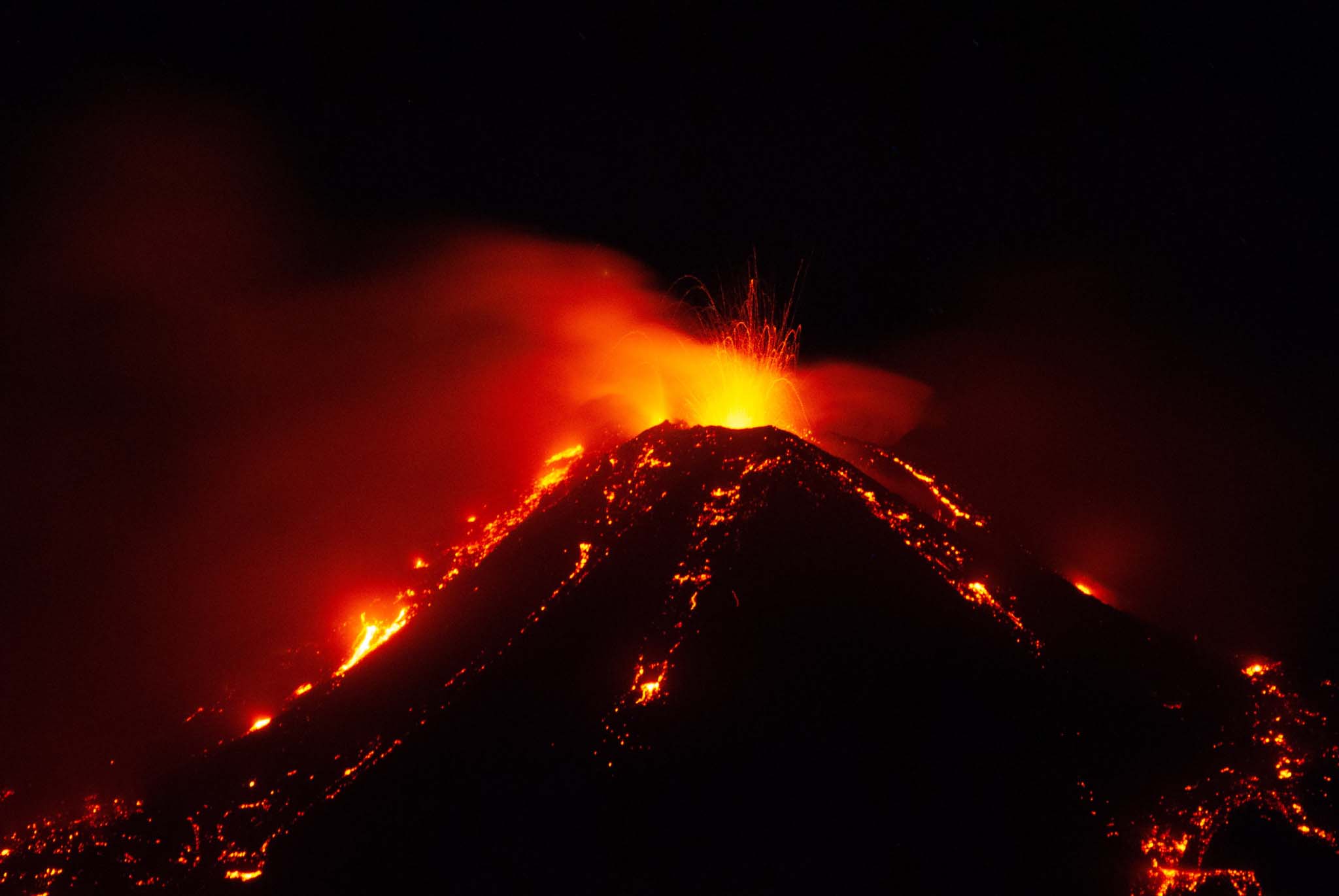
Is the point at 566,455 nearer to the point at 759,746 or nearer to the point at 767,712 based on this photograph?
the point at 767,712

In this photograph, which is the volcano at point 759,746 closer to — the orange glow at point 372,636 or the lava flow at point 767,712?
the lava flow at point 767,712

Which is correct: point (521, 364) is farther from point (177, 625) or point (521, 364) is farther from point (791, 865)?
point (791, 865)

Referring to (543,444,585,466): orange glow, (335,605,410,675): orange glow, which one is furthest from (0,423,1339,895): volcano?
(543,444,585,466): orange glow

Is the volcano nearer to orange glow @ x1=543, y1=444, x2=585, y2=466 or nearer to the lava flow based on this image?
the lava flow

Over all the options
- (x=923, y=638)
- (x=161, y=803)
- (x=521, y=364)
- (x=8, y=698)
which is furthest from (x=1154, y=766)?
(x=8, y=698)

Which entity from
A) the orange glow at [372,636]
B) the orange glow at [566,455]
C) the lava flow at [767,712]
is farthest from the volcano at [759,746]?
the orange glow at [566,455]

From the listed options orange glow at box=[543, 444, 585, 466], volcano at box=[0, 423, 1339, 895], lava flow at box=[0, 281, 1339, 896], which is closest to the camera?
volcano at box=[0, 423, 1339, 895]

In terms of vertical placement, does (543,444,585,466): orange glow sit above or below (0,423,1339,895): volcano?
above

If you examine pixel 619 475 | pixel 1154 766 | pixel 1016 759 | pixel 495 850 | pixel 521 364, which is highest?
pixel 521 364
